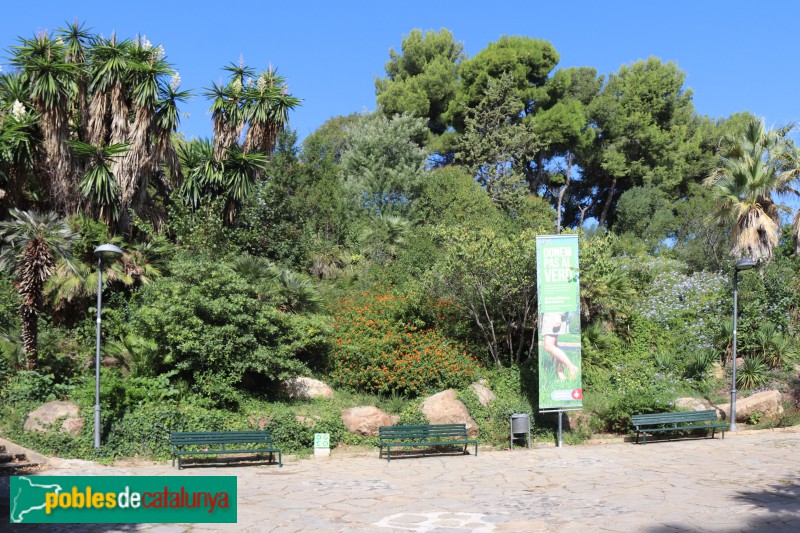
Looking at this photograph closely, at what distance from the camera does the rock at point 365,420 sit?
14938mm

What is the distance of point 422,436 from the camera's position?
1420 centimetres

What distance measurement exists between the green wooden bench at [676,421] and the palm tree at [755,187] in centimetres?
583

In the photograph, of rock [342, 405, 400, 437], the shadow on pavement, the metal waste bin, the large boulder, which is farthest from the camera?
the metal waste bin

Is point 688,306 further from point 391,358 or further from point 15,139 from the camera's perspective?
point 15,139

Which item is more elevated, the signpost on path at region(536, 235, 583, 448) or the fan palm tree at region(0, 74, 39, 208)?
the fan palm tree at region(0, 74, 39, 208)

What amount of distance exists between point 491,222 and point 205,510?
668 inches

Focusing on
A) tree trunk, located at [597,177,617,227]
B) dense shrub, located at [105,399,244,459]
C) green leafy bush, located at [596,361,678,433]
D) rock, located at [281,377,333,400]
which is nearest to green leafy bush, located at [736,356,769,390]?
green leafy bush, located at [596,361,678,433]

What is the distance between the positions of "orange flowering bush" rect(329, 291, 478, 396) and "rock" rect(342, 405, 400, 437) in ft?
4.56

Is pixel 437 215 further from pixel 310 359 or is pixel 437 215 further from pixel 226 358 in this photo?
pixel 226 358

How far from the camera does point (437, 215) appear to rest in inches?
1049

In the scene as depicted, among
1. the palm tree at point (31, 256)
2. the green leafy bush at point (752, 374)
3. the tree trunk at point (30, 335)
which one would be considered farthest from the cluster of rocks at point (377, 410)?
the green leafy bush at point (752, 374)

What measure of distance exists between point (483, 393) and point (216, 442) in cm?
658

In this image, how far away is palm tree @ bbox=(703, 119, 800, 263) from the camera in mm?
19156

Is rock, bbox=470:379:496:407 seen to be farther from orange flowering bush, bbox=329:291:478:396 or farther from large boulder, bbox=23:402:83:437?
large boulder, bbox=23:402:83:437
